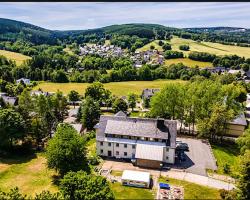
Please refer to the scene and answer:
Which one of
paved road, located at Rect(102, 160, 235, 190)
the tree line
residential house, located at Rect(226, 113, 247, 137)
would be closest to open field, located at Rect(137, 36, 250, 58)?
the tree line

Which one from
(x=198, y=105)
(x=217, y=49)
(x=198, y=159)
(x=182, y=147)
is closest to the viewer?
(x=198, y=159)

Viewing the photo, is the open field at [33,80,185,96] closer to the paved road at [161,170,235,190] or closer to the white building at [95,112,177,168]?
the white building at [95,112,177,168]

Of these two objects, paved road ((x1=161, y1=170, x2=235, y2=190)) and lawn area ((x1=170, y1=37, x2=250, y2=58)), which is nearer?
paved road ((x1=161, y1=170, x2=235, y2=190))

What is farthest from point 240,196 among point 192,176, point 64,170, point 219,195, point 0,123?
point 0,123

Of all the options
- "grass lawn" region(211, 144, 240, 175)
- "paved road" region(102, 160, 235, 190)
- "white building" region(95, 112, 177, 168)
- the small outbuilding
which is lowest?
"grass lawn" region(211, 144, 240, 175)

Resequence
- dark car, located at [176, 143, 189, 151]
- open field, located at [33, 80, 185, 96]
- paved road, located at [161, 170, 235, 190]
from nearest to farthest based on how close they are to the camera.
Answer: paved road, located at [161, 170, 235, 190]
dark car, located at [176, 143, 189, 151]
open field, located at [33, 80, 185, 96]

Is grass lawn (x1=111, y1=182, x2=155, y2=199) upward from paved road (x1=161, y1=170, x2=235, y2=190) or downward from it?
upward

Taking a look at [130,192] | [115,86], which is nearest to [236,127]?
[130,192]

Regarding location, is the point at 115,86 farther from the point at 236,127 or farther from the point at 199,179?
the point at 199,179
